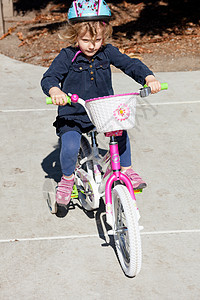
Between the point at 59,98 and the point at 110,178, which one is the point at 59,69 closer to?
the point at 59,98

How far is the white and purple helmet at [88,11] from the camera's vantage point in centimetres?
337

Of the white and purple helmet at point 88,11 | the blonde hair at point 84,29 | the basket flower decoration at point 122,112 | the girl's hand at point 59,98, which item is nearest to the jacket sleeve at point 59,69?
the blonde hair at point 84,29

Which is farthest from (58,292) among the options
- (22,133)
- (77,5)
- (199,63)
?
(199,63)

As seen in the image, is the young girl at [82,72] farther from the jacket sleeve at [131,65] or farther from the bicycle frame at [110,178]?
the bicycle frame at [110,178]

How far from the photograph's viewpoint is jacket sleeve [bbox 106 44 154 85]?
3.55 metres

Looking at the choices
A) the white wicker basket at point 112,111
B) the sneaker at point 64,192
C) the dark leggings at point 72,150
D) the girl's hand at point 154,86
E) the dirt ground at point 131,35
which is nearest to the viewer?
the white wicker basket at point 112,111

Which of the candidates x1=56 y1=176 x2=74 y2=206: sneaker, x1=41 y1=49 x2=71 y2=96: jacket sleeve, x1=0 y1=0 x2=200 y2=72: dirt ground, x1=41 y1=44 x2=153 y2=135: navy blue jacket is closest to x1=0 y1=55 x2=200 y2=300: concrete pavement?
x1=56 y1=176 x2=74 y2=206: sneaker

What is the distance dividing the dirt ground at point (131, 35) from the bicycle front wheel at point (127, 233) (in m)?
5.13

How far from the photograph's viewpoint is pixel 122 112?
2.94 m

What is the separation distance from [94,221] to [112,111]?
138cm

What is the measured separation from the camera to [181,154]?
5.14 metres

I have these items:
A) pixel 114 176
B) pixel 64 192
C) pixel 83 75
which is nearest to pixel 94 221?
pixel 64 192

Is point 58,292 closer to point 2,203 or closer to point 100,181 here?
point 100,181

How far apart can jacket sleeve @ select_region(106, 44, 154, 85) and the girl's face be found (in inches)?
10.3
